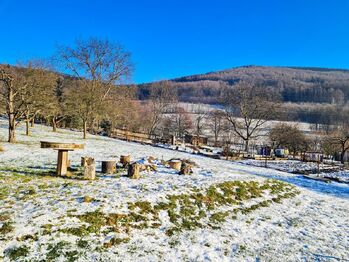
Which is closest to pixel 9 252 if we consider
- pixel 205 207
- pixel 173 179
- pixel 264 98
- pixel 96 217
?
pixel 96 217

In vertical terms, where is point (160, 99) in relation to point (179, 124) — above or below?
above

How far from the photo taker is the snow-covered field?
611cm

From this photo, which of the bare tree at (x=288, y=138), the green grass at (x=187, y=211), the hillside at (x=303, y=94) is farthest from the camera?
the hillside at (x=303, y=94)

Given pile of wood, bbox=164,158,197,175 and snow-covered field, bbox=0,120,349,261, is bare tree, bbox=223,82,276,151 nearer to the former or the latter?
pile of wood, bbox=164,158,197,175

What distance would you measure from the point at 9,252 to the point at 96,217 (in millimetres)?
2079

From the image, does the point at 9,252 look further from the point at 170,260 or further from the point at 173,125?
the point at 173,125

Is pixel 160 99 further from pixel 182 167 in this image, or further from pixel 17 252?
pixel 17 252

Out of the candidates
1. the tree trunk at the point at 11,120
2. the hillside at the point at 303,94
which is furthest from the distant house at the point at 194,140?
the hillside at the point at 303,94

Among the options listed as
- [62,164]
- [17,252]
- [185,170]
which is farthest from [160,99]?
[17,252]

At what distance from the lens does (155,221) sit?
25.5ft

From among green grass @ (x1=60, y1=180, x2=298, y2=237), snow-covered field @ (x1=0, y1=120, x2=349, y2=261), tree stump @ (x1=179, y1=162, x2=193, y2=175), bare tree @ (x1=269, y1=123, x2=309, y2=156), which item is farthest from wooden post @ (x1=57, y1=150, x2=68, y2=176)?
bare tree @ (x1=269, y1=123, x2=309, y2=156)

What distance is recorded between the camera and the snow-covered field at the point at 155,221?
6105 millimetres

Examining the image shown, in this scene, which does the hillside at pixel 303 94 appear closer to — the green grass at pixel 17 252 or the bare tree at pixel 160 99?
the bare tree at pixel 160 99

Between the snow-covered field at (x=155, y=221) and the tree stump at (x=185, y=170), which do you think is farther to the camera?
the tree stump at (x=185, y=170)
